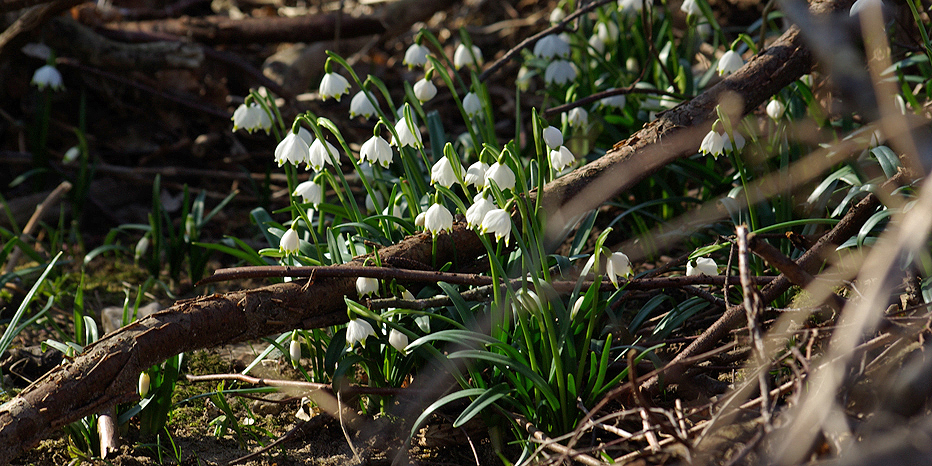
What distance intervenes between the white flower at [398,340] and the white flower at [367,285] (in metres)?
0.14

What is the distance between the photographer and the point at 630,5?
142 inches

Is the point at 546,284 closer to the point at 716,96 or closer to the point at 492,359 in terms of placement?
the point at 492,359

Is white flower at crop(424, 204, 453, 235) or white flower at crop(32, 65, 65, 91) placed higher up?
white flower at crop(32, 65, 65, 91)

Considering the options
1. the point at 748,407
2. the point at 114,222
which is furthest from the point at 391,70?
the point at 748,407

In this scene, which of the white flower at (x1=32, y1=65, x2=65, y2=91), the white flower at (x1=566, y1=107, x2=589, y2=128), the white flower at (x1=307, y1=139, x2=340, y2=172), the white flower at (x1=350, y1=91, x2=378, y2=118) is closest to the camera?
the white flower at (x1=307, y1=139, x2=340, y2=172)

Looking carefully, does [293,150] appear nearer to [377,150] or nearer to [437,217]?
[377,150]

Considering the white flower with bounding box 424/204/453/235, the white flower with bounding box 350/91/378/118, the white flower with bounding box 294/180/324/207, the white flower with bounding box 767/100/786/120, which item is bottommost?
the white flower with bounding box 767/100/786/120

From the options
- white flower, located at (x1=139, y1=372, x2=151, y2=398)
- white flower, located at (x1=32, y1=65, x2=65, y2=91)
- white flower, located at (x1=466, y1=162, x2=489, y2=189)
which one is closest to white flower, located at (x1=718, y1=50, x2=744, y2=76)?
white flower, located at (x1=466, y1=162, x2=489, y2=189)

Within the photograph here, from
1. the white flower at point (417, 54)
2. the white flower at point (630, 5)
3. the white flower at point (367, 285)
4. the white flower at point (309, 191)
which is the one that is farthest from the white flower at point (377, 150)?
the white flower at point (630, 5)

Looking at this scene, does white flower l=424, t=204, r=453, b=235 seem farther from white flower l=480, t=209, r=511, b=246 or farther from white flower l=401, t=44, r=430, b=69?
white flower l=401, t=44, r=430, b=69

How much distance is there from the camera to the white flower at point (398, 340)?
1810 mm

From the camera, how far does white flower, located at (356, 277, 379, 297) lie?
1.88 m

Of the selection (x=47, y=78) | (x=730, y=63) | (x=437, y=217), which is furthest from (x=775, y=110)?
(x=47, y=78)

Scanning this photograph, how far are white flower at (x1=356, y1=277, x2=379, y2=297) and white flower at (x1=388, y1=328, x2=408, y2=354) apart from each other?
0.14m
